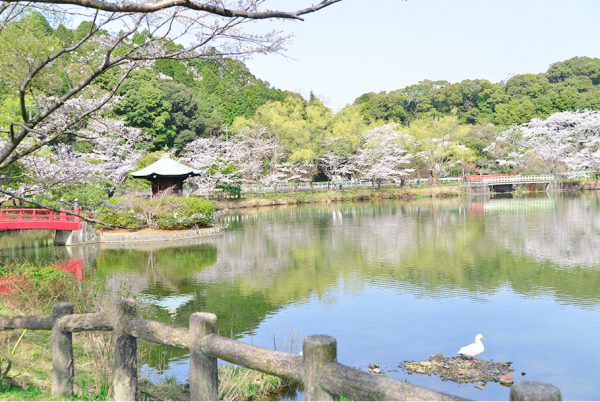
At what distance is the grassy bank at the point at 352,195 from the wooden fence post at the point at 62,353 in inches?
1231

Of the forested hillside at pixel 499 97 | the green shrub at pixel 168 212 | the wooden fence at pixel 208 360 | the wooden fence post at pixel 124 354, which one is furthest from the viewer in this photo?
the forested hillside at pixel 499 97

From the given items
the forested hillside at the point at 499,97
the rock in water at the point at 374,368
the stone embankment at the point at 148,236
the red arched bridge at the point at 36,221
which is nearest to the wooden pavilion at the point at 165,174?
the stone embankment at the point at 148,236

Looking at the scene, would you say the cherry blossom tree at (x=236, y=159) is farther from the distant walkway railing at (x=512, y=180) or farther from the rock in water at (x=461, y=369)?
the rock in water at (x=461, y=369)

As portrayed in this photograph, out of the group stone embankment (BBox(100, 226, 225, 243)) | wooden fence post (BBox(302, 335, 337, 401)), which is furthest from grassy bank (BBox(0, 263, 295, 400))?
stone embankment (BBox(100, 226, 225, 243))

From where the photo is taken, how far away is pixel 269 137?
3994 cm

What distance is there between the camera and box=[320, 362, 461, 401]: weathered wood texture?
223cm

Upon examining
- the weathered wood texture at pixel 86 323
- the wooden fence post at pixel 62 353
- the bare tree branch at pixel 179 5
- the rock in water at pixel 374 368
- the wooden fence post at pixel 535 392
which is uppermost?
the bare tree branch at pixel 179 5

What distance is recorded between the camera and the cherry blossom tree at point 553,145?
133 feet

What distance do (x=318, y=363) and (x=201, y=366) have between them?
2.93 feet

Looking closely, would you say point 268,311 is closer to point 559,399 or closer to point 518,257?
point 518,257

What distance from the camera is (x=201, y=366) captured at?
10.3 ft

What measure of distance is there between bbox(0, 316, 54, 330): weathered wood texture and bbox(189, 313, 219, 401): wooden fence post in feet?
4.59

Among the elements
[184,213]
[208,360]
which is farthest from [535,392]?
[184,213]

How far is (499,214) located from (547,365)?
19.8 meters
